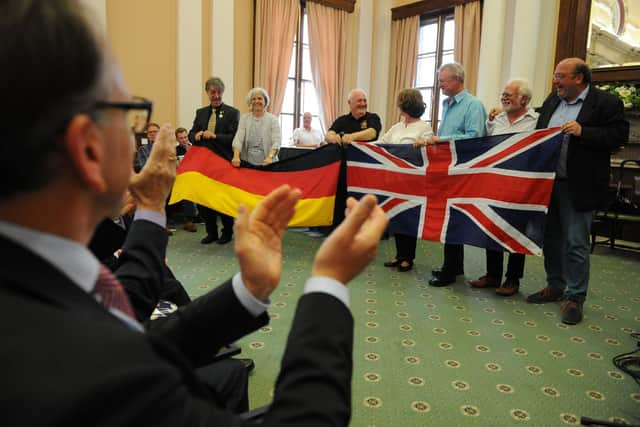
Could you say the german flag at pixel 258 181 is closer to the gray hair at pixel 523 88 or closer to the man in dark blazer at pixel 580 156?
the gray hair at pixel 523 88

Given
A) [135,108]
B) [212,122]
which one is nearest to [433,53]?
[212,122]

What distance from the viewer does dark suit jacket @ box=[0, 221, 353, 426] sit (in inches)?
15.4

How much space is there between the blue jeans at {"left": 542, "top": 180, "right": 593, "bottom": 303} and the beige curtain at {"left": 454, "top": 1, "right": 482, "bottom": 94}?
4775mm

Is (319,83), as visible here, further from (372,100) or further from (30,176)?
(30,176)

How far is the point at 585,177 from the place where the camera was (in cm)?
262

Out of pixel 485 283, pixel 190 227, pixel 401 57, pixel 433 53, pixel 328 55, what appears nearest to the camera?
pixel 485 283

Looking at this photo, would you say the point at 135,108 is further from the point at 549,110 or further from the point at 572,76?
the point at 549,110

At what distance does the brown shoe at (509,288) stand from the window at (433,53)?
5.05m

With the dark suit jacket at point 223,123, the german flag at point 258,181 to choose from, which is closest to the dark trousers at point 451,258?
the german flag at point 258,181

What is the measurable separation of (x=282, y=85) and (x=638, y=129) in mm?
5082

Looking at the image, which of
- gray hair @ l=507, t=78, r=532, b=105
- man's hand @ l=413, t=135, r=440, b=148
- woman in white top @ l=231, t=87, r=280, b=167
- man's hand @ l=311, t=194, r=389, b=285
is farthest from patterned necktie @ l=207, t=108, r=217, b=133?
man's hand @ l=311, t=194, r=389, b=285

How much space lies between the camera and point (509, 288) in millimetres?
3105

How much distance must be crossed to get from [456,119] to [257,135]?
6.49ft

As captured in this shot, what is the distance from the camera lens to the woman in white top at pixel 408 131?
3.56 m
